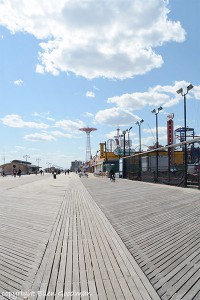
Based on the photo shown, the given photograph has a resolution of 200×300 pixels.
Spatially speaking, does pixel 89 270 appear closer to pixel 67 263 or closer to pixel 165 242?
pixel 67 263

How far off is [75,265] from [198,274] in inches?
77.4

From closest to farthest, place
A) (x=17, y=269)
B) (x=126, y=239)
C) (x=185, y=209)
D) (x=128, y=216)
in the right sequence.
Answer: (x=17, y=269)
(x=126, y=239)
(x=128, y=216)
(x=185, y=209)

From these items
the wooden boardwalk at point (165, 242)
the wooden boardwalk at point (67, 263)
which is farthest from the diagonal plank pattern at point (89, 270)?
the wooden boardwalk at point (165, 242)

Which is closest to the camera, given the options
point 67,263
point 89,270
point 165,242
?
point 89,270

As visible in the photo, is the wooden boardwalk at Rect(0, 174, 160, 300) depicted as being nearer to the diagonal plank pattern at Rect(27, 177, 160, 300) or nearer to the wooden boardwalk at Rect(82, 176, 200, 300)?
the diagonal plank pattern at Rect(27, 177, 160, 300)


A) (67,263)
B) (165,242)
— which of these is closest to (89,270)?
(67,263)

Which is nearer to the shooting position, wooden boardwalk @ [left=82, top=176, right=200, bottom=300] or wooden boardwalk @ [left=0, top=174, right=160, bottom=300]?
wooden boardwalk @ [left=0, top=174, right=160, bottom=300]

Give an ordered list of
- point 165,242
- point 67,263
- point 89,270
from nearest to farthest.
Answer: point 89,270
point 67,263
point 165,242

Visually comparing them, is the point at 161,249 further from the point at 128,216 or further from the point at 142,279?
the point at 128,216

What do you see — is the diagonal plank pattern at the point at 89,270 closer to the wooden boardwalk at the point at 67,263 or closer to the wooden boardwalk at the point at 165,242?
the wooden boardwalk at the point at 67,263

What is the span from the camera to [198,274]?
5168 mm

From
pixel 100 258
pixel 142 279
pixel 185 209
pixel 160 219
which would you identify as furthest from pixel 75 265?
pixel 185 209

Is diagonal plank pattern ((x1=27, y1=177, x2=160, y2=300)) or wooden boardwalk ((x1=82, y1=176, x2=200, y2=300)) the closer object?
diagonal plank pattern ((x1=27, y1=177, x2=160, y2=300))

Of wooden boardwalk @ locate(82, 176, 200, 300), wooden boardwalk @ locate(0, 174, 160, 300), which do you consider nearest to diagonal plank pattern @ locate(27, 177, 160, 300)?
wooden boardwalk @ locate(0, 174, 160, 300)
